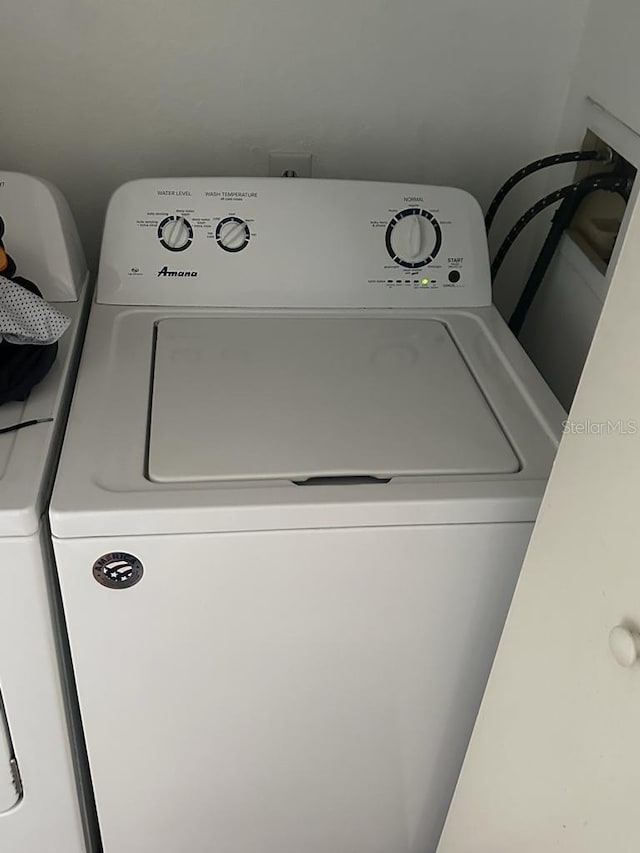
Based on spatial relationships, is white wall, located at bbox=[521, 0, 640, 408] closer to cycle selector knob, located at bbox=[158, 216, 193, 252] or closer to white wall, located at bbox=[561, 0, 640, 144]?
white wall, located at bbox=[561, 0, 640, 144]

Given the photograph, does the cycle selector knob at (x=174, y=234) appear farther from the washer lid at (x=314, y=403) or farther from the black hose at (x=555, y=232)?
the black hose at (x=555, y=232)

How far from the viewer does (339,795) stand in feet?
4.22

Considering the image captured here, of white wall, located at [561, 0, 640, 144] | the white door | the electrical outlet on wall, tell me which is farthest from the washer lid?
white wall, located at [561, 0, 640, 144]

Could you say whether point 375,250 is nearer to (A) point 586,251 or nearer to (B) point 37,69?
(A) point 586,251

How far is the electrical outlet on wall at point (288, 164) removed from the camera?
1.53 meters

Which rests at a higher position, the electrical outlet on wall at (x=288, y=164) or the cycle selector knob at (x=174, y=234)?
the electrical outlet on wall at (x=288, y=164)

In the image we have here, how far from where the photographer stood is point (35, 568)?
962 millimetres

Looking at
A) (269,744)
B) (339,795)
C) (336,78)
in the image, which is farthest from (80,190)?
(339,795)

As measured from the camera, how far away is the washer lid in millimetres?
1038

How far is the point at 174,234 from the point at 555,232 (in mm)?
664

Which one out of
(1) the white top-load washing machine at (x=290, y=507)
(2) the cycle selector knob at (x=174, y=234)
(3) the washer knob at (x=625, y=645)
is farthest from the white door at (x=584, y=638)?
(2) the cycle selector knob at (x=174, y=234)

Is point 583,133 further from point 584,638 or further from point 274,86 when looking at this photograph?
point 584,638

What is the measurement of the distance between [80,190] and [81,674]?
875 millimetres

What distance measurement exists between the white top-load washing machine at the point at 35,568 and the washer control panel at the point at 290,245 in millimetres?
85
